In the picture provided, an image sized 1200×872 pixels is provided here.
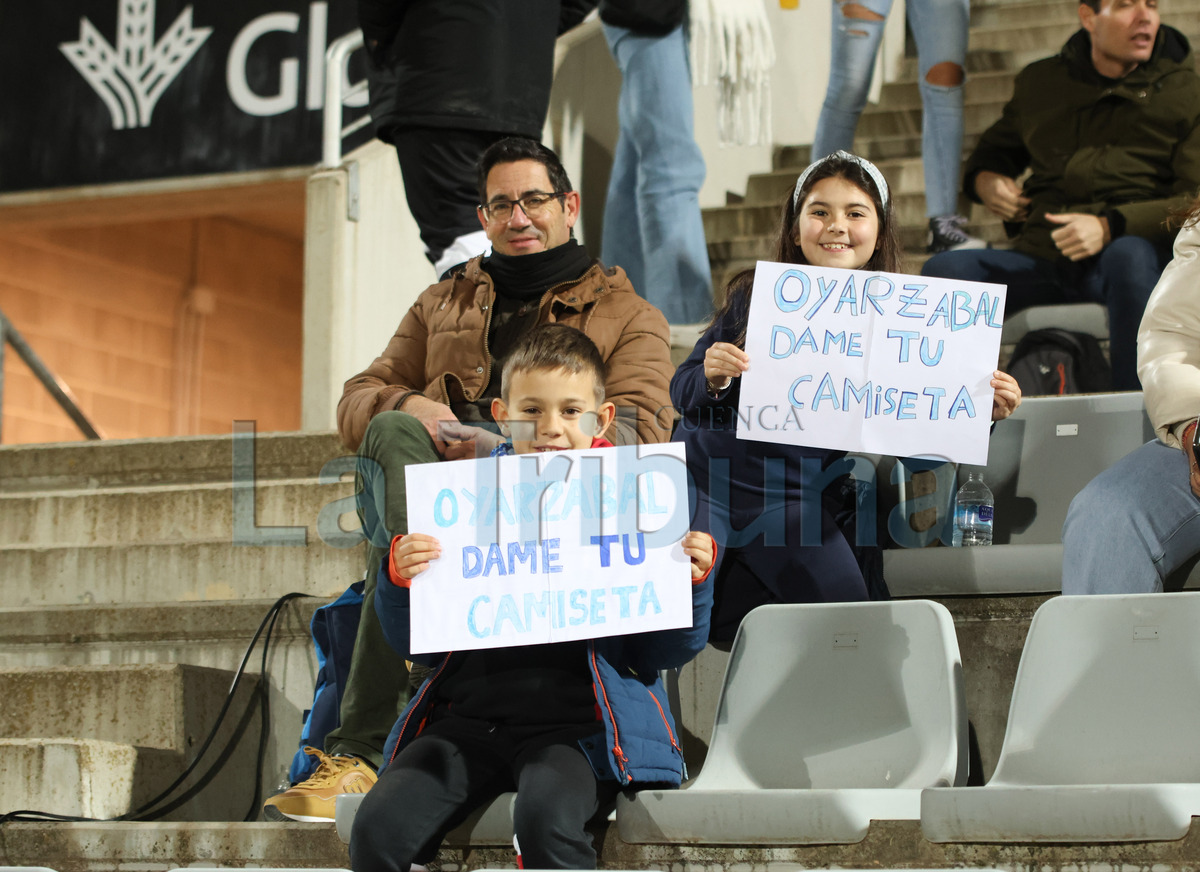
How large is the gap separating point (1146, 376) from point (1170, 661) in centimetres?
64

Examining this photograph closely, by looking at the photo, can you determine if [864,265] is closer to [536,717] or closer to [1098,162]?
[536,717]

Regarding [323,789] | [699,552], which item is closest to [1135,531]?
[699,552]

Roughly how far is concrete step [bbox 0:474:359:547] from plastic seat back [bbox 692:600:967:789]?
1.49 metres

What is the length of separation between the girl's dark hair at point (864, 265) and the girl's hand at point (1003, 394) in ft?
1.10

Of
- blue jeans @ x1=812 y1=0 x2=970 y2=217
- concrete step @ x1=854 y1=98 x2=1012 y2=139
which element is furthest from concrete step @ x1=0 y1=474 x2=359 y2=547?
concrete step @ x1=854 y1=98 x2=1012 y2=139

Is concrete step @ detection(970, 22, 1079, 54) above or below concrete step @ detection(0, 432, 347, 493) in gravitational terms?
above

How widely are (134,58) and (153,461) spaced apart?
3235 millimetres

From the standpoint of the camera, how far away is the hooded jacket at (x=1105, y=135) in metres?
3.98

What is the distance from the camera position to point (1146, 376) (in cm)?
254

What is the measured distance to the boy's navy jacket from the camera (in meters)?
2.00

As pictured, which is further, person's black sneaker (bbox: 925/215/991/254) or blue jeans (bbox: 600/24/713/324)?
blue jeans (bbox: 600/24/713/324)

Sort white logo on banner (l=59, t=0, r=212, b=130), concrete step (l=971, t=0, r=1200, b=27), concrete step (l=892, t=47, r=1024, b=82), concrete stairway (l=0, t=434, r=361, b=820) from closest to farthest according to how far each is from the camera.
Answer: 1. concrete stairway (l=0, t=434, r=361, b=820)
2. concrete step (l=892, t=47, r=1024, b=82)
3. concrete step (l=971, t=0, r=1200, b=27)
4. white logo on banner (l=59, t=0, r=212, b=130)

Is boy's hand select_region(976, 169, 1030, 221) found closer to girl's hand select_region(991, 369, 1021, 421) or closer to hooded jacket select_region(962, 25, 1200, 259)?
hooded jacket select_region(962, 25, 1200, 259)

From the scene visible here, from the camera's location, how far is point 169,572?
348cm
